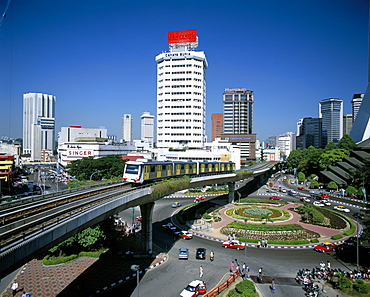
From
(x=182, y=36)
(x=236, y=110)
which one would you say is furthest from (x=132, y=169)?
(x=236, y=110)

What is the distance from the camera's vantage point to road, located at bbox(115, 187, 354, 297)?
2445cm

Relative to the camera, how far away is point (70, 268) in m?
28.3

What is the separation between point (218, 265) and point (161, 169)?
1395 centimetres

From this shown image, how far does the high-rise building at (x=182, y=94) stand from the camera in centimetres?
10281

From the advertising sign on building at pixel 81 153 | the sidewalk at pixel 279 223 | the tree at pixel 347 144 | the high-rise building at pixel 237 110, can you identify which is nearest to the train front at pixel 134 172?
the sidewalk at pixel 279 223

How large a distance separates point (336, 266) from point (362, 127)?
292 ft

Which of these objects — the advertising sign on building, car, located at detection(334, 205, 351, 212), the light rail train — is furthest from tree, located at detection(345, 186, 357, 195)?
the advertising sign on building

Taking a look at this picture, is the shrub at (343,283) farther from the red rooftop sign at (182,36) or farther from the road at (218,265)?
the red rooftop sign at (182,36)

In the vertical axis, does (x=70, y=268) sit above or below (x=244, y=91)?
below

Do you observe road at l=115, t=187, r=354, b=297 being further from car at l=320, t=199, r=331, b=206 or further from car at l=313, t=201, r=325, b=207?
car at l=320, t=199, r=331, b=206

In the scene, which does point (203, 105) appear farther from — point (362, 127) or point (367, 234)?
point (367, 234)

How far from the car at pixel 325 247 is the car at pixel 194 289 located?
55.4 ft

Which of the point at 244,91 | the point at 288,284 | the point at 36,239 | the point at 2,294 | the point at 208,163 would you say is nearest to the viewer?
the point at 36,239

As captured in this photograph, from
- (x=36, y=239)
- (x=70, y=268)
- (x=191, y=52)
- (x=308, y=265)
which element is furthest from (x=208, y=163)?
A: (x=191, y=52)
